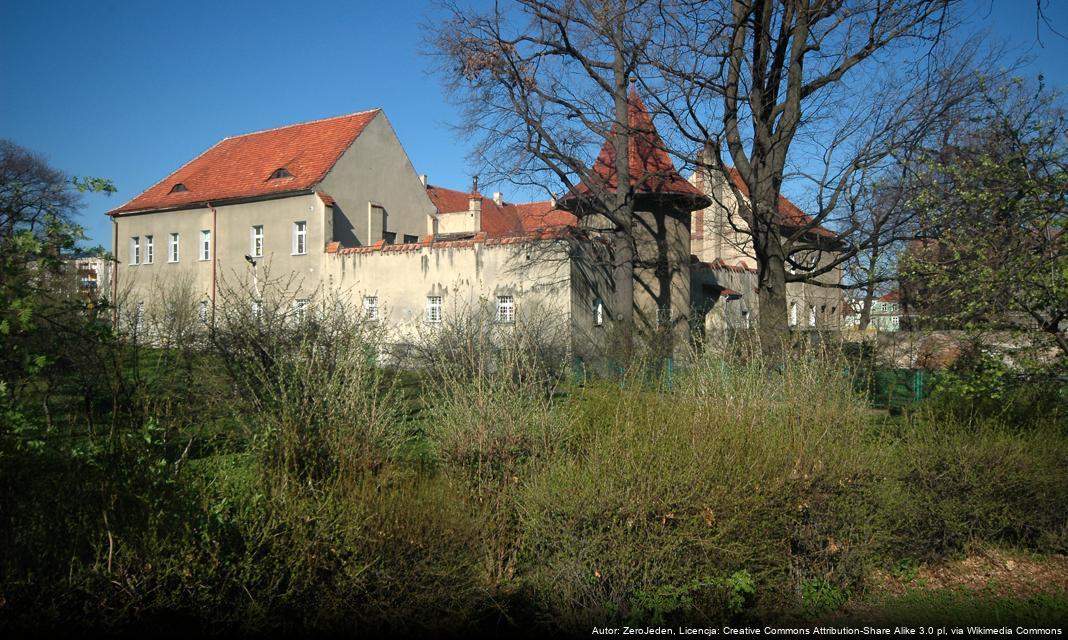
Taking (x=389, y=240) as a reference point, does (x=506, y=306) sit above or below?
below

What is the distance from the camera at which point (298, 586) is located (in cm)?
471

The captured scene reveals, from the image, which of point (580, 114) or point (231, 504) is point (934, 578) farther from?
point (580, 114)

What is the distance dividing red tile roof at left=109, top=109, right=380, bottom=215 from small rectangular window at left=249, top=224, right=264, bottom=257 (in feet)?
4.43

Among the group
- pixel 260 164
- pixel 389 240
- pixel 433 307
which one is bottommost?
pixel 433 307

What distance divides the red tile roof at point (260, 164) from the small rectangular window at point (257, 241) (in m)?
1.35

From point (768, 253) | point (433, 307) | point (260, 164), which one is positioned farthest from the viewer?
point (260, 164)

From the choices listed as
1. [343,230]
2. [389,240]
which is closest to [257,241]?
[343,230]

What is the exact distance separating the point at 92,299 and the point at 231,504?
5.74 feet

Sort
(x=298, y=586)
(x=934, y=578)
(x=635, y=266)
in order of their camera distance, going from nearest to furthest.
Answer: (x=298, y=586)
(x=934, y=578)
(x=635, y=266)

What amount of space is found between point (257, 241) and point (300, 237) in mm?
2382

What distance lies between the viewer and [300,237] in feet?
99.7

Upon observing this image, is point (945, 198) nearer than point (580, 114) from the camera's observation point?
Yes

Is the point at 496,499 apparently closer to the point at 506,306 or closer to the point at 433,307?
the point at 506,306

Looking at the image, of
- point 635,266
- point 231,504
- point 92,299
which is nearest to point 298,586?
point 231,504
